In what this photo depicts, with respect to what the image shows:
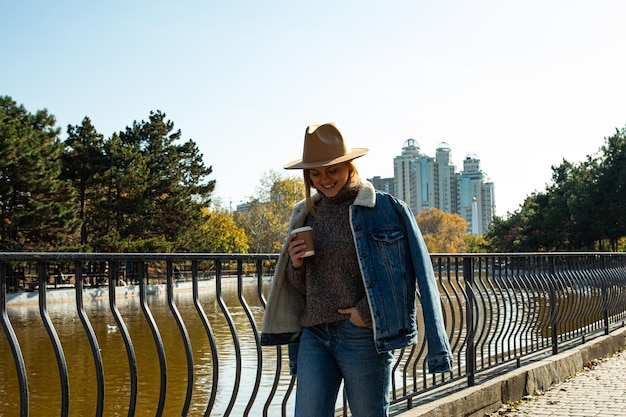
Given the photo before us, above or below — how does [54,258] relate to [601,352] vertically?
above

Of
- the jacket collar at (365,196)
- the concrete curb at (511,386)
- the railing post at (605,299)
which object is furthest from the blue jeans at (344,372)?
the railing post at (605,299)

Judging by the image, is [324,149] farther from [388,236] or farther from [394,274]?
[394,274]

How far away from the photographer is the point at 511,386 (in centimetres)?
639

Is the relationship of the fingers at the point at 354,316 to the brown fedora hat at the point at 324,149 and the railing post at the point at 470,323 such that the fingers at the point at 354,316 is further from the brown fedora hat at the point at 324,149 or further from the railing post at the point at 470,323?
the railing post at the point at 470,323

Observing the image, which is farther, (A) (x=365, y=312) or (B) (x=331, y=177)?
(B) (x=331, y=177)

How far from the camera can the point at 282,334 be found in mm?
3275

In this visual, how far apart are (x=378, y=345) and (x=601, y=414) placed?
3601mm

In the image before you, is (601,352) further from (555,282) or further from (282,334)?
(282,334)

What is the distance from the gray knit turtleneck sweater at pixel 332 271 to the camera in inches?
122

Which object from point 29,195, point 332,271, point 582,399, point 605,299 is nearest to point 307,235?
point 332,271

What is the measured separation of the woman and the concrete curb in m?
1.92

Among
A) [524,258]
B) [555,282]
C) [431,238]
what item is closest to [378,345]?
[524,258]

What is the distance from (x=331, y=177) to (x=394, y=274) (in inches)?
18.5

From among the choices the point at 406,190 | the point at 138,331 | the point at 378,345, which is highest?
the point at 406,190
